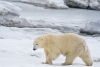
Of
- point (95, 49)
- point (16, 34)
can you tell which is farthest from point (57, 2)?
point (95, 49)

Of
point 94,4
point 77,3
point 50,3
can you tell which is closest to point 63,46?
point 50,3

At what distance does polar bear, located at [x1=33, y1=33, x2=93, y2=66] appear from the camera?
16.6ft

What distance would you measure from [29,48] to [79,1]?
59.0ft

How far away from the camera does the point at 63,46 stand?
5160 mm

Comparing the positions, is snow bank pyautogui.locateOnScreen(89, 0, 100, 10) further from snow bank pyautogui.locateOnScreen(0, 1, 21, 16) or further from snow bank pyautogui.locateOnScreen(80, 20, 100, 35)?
snow bank pyautogui.locateOnScreen(80, 20, 100, 35)

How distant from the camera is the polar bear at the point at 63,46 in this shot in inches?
199

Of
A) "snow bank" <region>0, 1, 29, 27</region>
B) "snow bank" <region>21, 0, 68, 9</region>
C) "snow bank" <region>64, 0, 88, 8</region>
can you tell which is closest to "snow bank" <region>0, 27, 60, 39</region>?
"snow bank" <region>0, 1, 29, 27</region>

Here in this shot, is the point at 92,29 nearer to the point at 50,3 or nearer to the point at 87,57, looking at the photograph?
the point at 87,57

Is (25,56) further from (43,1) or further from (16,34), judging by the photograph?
(43,1)

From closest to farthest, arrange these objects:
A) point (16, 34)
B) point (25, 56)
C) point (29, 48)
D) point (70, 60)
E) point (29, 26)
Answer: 1. point (70, 60)
2. point (25, 56)
3. point (29, 48)
4. point (16, 34)
5. point (29, 26)

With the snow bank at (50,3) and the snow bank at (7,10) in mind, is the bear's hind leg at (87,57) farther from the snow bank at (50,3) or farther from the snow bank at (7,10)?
the snow bank at (50,3)

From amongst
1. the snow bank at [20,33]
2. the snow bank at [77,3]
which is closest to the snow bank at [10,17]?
the snow bank at [20,33]

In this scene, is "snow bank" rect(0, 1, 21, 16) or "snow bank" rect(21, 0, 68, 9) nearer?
"snow bank" rect(0, 1, 21, 16)

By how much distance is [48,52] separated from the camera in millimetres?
5172
